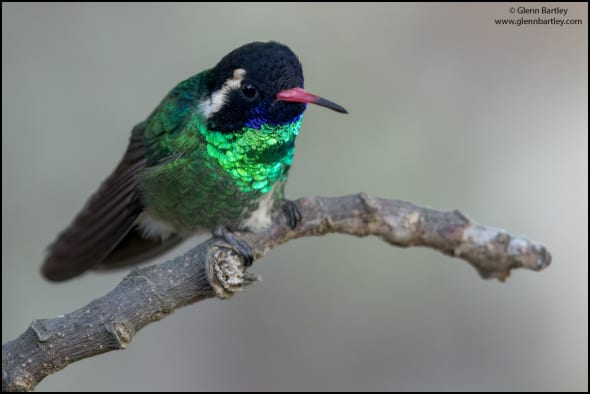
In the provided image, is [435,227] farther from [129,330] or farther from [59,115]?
[59,115]

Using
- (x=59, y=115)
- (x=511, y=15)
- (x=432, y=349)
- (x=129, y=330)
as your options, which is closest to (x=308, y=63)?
(x=511, y=15)

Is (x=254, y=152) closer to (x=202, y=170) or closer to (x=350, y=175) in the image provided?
(x=202, y=170)

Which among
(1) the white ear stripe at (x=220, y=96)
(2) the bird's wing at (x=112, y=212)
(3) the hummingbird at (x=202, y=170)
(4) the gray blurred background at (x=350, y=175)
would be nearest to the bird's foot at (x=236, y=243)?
(3) the hummingbird at (x=202, y=170)

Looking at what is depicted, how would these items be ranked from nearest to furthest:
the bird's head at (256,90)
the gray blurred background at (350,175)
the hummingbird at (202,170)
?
1. the bird's head at (256,90)
2. the hummingbird at (202,170)
3. the gray blurred background at (350,175)

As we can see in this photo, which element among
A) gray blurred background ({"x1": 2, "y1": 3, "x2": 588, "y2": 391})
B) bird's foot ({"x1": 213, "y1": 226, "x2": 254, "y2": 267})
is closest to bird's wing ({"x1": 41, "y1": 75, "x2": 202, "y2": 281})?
bird's foot ({"x1": 213, "y1": 226, "x2": 254, "y2": 267})

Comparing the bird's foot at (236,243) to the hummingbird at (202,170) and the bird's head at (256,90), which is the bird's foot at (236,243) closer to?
the hummingbird at (202,170)
